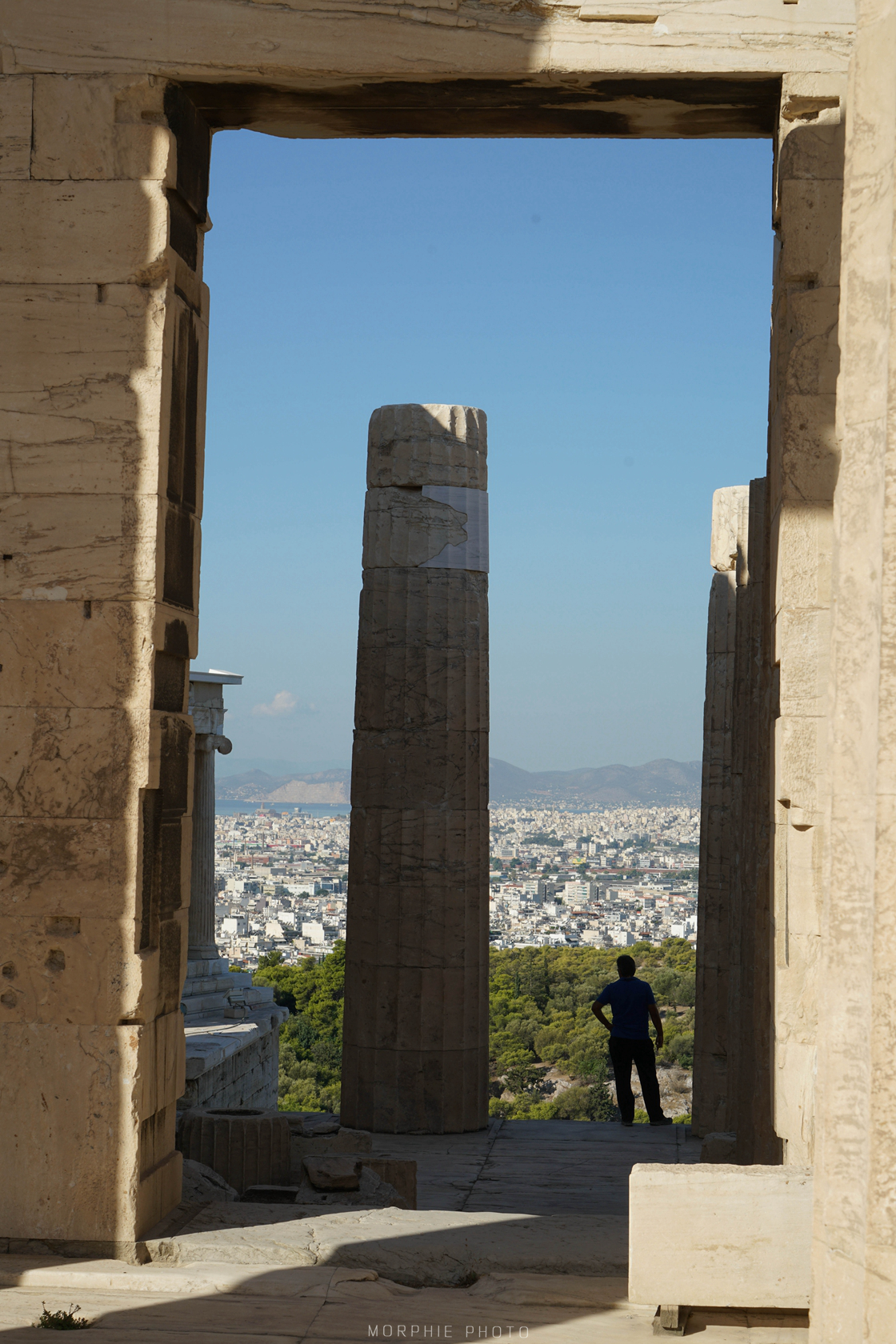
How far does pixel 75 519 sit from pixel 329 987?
23.6 meters

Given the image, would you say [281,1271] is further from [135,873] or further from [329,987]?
[329,987]

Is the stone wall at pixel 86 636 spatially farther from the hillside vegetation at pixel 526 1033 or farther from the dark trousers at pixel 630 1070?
the hillside vegetation at pixel 526 1033

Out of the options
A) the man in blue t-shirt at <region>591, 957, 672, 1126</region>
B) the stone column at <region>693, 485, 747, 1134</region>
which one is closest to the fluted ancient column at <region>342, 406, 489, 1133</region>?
the man in blue t-shirt at <region>591, 957, 672, 1126</region>

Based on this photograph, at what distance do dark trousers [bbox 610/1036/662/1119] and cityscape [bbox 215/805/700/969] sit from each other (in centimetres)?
602

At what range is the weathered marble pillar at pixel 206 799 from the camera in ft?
Answer: 63.1

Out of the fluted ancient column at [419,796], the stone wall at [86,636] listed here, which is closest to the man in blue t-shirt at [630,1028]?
the fluted ancient column at [419,796]

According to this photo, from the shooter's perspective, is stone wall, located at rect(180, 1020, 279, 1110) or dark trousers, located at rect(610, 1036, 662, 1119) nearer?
dark trousers, located at rect(610, 1036, 662, 1119)

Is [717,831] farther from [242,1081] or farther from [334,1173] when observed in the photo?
[242,1081]

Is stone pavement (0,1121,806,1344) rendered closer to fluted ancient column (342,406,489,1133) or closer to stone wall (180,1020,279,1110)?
fluted ancient column (342,406,489,1133)

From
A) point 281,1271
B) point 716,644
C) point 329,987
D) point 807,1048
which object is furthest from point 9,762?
point 329,987

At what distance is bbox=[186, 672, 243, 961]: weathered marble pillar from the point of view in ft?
63.1

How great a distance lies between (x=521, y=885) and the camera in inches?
3009

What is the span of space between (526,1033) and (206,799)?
398 inches

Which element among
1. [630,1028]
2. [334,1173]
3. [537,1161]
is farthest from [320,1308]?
[630,1028]
